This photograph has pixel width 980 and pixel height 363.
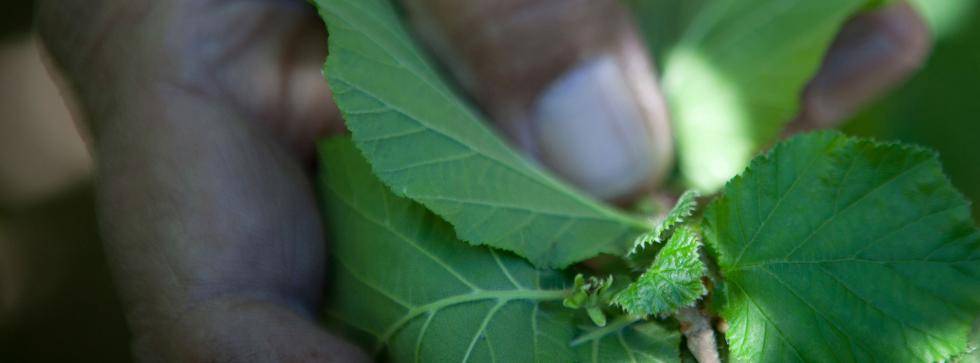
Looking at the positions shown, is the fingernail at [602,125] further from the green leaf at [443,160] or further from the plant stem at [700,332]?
the plant stem at [700,332]

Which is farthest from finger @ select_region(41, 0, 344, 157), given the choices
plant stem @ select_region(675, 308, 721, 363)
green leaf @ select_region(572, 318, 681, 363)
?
plant stem @ select_region(675, 308, 721, 363)

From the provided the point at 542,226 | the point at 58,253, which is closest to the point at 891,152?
the point at 542,226

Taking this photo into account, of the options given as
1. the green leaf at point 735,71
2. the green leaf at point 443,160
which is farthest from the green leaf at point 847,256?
the green leaf at point 735,71

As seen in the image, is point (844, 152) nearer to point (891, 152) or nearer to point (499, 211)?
point (891, 152)

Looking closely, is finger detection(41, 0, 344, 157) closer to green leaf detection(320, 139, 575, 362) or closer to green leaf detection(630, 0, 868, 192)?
green leaf detection(320, 139, 575, 362)

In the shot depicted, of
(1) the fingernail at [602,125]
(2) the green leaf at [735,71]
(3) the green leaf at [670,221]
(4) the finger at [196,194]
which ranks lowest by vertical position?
(4) the finger at [196,194]

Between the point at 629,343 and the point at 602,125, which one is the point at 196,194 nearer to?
the point at 629,343
